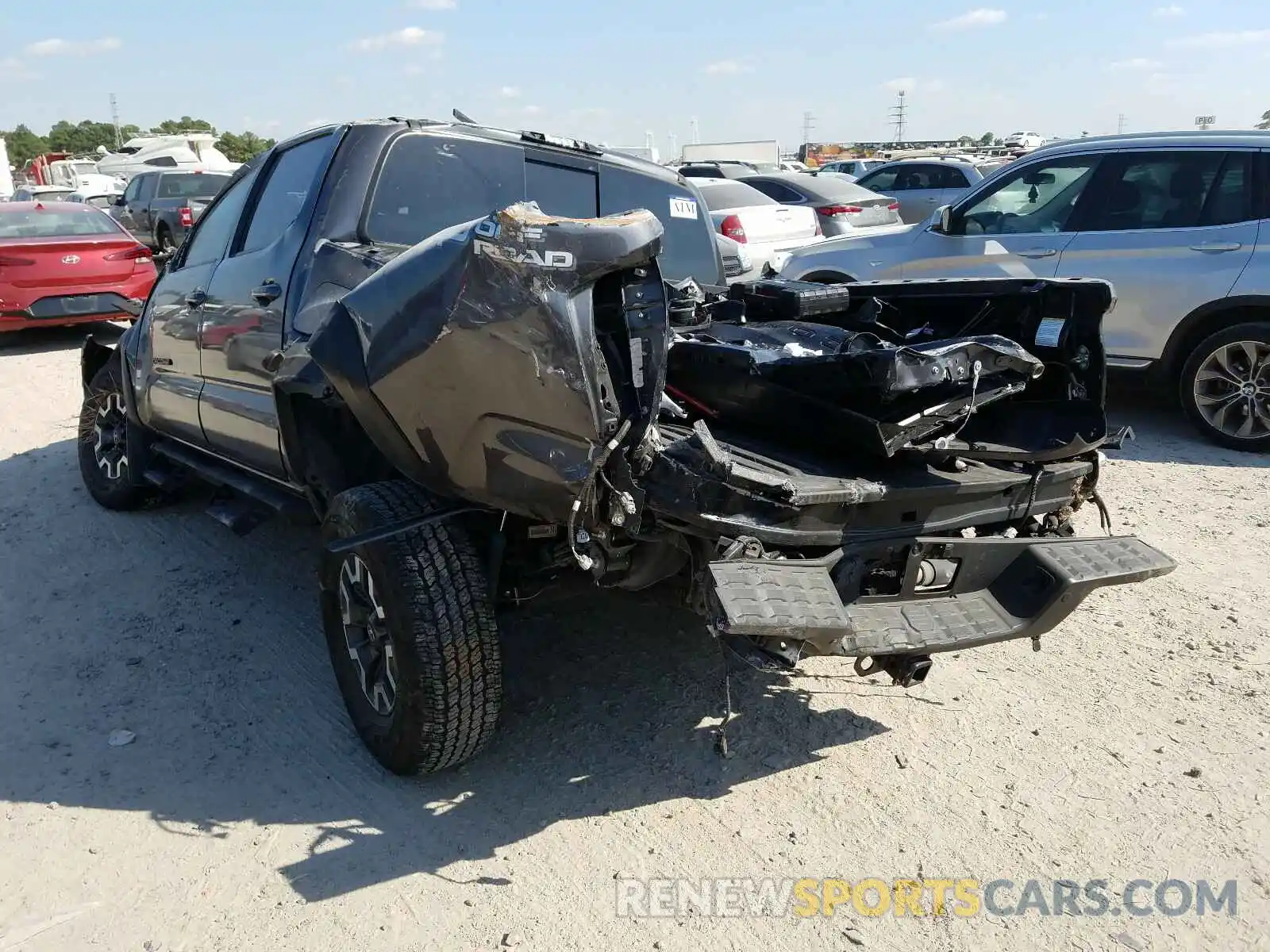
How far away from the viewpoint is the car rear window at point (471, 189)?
3732mm

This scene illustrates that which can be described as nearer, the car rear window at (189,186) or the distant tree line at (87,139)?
the car rear window at (189,186)

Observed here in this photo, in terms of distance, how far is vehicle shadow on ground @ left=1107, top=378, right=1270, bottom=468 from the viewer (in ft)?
20.8

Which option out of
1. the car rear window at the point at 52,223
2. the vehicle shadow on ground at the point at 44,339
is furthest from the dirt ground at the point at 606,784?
the car rear window at the point at 52,223

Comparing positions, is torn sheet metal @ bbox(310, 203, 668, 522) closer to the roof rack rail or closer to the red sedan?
the roof rack rail

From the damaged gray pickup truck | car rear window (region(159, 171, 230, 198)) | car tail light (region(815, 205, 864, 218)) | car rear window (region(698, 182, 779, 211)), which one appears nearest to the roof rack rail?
the damaged gray pickup truck

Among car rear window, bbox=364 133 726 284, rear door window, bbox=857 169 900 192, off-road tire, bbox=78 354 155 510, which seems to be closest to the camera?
car rear window, bbox=364 133 726 284

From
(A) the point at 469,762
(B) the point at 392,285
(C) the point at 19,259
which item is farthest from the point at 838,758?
(C) the point at 19,259

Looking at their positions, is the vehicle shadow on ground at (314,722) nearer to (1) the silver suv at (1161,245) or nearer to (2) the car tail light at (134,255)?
(1) the silver suv at (1161,245)

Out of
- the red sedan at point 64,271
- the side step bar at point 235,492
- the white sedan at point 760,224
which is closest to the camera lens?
the side step bar at point 235,492

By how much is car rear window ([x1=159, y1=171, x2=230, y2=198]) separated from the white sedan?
37.4ft

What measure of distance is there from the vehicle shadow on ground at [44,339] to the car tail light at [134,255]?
739 mm

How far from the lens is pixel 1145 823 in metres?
2.88

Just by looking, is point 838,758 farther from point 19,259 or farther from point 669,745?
point 19,259

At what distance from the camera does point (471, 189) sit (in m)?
3.90
